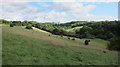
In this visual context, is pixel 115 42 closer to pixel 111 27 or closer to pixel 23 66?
pixel 23 66

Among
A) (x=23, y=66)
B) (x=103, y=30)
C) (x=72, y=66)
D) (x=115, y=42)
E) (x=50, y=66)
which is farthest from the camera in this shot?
(x=103, y=30)

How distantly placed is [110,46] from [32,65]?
85.2ft

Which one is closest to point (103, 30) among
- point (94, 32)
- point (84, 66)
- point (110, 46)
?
point (94, 32)

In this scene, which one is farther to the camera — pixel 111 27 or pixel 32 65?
pixel 111 27

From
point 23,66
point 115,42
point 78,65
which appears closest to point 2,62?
point 23,66

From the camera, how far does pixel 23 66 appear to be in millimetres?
13719

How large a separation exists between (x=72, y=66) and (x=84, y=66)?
1.83 metres

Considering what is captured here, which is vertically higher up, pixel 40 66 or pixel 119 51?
pixel 40 66

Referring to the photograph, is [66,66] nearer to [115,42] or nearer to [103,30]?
[115,42]

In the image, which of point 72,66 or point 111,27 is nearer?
point 72,66

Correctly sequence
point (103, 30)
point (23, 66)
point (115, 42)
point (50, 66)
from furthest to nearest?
1. point (103, 30)
2. point (115, 42)
3. point (50, 66)
4. point (23, 66)

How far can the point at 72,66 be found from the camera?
1602cm

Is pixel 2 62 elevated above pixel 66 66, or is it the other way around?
pixel 2 62

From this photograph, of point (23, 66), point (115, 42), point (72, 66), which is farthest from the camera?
point (115, 42)
